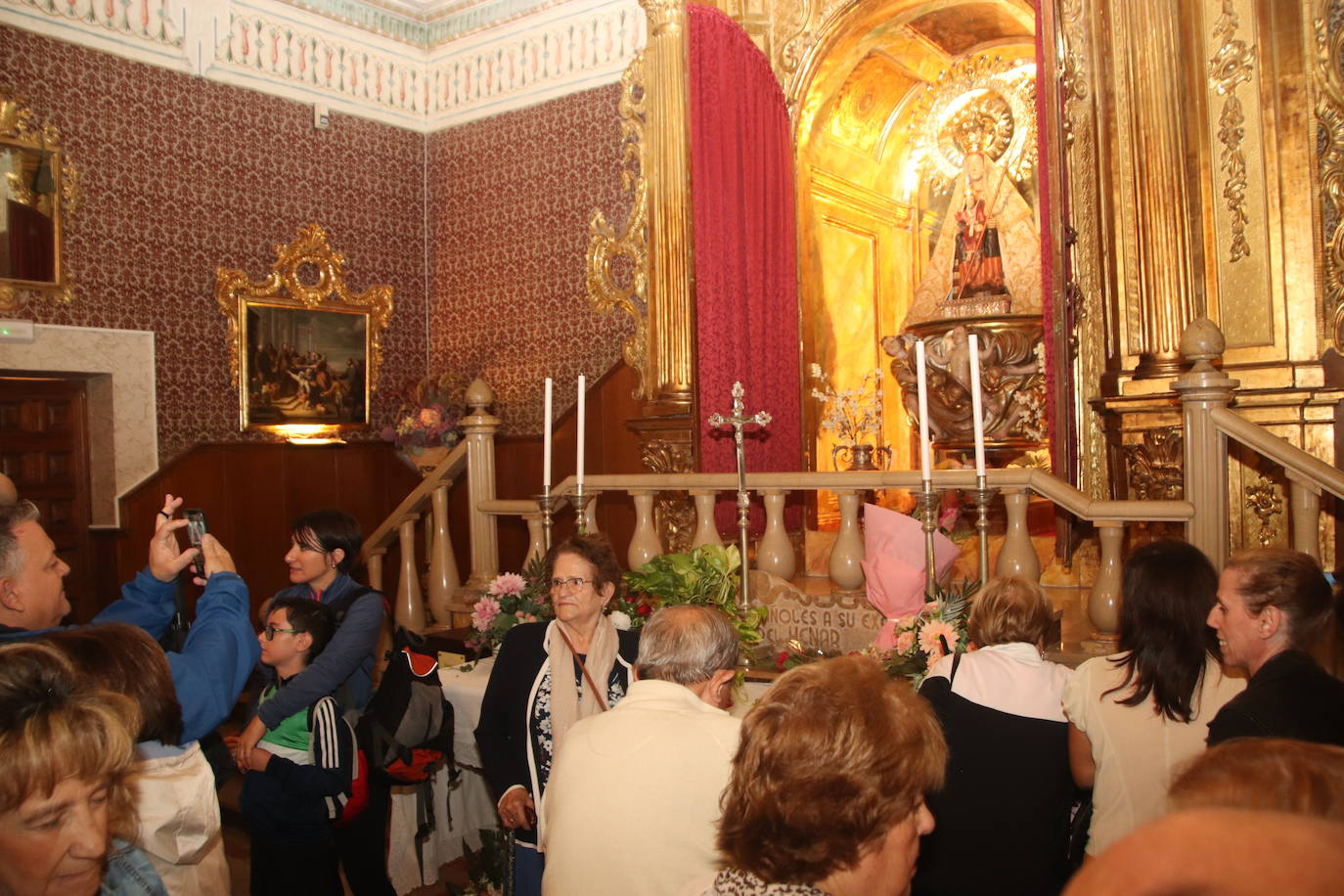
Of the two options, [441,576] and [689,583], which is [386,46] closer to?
[441,576]

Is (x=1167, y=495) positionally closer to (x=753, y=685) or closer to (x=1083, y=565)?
(x=1083, y=565)

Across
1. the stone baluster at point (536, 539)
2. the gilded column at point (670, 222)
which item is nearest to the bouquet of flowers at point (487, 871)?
the stone baluster at point (536, 539)

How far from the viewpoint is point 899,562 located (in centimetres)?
369

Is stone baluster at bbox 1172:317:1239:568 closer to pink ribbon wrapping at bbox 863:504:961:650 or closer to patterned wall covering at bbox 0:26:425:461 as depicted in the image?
pink ribbon wrapping at bbox 863:504:961:650

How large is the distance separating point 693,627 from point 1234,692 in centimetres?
118

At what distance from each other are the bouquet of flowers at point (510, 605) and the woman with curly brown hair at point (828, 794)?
2.76m

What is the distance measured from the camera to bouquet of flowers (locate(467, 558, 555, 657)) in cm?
431

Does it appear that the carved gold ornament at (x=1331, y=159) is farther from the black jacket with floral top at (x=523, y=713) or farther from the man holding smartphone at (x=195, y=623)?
the man holding smartphone at (x=195, y=623)

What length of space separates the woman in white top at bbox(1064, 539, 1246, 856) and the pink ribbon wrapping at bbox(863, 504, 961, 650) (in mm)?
1155

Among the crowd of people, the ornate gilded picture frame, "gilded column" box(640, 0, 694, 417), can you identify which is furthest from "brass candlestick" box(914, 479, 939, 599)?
the ornate gilded picture frame

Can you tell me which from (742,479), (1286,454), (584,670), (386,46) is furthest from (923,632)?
(386,46)

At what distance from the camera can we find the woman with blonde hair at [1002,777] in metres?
2.46

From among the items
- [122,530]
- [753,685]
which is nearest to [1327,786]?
[753,685]

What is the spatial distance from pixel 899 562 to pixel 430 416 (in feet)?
19.9
